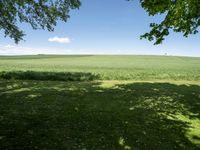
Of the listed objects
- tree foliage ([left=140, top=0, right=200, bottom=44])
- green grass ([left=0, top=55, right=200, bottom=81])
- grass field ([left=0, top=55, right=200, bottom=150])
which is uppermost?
tree foliage ([left=140, top=0, right=200, bottom=44])

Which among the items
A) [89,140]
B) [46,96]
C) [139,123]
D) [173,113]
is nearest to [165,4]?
[173,113]

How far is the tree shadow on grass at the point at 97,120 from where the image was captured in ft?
30.2

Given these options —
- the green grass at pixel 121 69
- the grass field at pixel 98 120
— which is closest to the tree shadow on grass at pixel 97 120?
the grass field at pixel 98 120

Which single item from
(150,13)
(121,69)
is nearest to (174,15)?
(150,13)

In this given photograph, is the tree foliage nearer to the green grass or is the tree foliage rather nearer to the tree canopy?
the tree canopy

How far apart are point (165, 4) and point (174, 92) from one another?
6.78m

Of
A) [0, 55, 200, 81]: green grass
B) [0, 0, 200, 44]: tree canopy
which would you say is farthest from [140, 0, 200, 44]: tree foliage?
[0, 55, 200, 81]: green grass

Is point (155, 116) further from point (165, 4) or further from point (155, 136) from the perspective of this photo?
point (165, 4)

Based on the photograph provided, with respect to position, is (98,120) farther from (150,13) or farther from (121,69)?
(121,69)

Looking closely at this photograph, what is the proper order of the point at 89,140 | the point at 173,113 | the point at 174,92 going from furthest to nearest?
the point at 174,92, the point at 173,113, the point at 89,140

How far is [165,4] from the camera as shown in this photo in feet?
51.8

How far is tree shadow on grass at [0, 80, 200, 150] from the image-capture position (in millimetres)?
9219

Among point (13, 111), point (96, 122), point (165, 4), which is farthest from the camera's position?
point (165, 4)

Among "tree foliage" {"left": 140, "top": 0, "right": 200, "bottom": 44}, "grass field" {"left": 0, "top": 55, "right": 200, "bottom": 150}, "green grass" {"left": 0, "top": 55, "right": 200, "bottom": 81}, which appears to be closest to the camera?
"grass field" {"left": 0, "top": 55, "right": 200, "bottom": 150}
